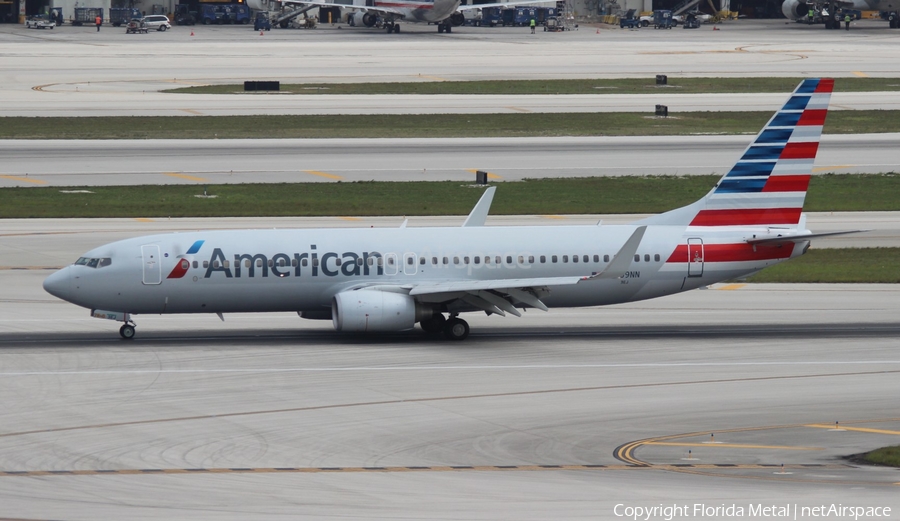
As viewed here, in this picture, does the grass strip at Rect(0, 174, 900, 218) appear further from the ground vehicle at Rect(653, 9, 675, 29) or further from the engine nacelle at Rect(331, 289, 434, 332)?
the ground vehicle at Rect(653, 9, 675, 29)

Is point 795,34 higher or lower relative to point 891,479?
higher

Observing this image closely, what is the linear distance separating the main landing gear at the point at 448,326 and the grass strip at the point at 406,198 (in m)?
20.1

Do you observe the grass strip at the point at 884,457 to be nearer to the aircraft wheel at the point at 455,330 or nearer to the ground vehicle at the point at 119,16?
the aircraft wheel at the point at 455,330

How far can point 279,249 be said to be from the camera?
37.2 metres

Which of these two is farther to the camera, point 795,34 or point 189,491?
point 795,34

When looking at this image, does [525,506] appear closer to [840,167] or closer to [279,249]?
[279,249]

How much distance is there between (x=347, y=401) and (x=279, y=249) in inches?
335

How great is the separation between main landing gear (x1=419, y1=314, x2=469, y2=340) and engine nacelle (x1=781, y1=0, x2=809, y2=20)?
153 metres

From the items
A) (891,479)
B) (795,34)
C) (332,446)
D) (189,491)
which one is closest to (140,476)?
(189,491)

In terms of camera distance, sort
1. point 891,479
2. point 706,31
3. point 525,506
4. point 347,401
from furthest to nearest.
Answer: point 706,31
point 347,401
point 891,479
point 525,506

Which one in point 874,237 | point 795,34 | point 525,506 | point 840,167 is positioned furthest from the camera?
point 795,34

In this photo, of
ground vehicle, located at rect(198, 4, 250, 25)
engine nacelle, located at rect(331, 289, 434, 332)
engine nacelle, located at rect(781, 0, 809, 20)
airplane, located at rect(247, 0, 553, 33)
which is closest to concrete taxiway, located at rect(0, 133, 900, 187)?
engine nacelle, located at rect(331, 289, 434, 332)

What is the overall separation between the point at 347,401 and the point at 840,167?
49223 mm

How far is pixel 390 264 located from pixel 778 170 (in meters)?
13.0
